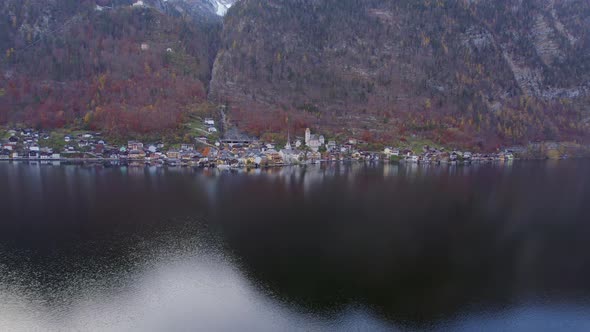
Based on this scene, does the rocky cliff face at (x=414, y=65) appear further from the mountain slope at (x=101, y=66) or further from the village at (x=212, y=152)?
the mountain slope at (x=101, y=66)

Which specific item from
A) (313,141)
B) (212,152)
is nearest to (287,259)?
(212,152)

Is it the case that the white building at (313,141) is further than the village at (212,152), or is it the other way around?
the white building at (313,141)

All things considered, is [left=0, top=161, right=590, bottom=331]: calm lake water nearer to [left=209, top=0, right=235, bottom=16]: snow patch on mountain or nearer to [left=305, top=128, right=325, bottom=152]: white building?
[left=305, top=128, right=325, bottom=152]: white building

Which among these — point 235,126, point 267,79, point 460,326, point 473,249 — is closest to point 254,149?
point 235,126

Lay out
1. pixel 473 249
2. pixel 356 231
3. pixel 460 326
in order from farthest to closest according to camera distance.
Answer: pixel 356 231 < pixel 473 249 < pixel 460 326

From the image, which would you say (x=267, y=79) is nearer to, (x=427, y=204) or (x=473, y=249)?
(x=427, y=204)

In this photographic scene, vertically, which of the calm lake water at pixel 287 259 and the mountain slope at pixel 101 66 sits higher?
the mountain slope at pixel 101 66

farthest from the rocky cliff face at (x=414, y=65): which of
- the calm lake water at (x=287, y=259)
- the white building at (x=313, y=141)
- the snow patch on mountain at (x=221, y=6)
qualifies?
the snow patch on mountain at (x=221, y=6)
